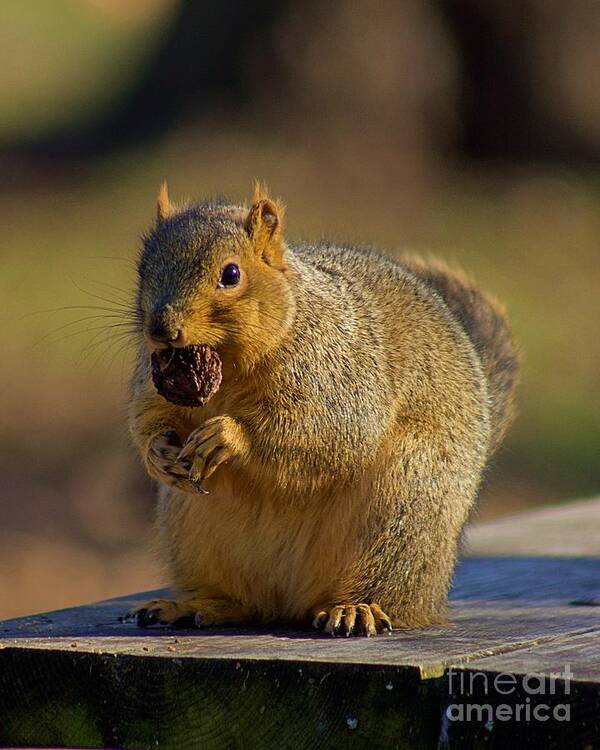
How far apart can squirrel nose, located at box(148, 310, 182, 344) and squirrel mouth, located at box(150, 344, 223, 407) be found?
0.10m

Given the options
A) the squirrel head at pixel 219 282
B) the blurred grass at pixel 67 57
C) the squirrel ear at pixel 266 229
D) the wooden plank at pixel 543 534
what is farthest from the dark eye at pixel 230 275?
the blurred grass at pixel 67 57

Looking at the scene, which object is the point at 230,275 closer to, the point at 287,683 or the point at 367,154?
the point at 287,683

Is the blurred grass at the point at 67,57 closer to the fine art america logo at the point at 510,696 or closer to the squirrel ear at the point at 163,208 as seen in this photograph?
the squirrel ear at the point at 163,208

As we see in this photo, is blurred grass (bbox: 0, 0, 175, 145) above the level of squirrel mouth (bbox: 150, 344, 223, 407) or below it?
above

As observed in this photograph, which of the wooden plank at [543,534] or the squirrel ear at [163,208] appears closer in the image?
the squirrel ear at [163,208]

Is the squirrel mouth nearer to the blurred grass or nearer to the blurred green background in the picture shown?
the blurred green background

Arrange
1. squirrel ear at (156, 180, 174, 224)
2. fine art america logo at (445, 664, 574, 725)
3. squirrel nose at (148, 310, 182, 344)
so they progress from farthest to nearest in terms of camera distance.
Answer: squirrel ear at (156, 180, 174, 224) → squirrel nose at (148, 310, 182, 344) → fine art america logo at (445, 664, 574, 725)

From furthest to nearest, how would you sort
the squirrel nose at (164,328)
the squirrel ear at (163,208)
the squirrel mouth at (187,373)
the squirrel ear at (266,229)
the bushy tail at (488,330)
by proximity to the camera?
1. the bushy tail at (488,330)
2. the squirrel ear at (163,208)
3. the squirrel ear at (266,229)
4. the squirrel mouth at (187,373)
5. the squirrel nose at (164,328)

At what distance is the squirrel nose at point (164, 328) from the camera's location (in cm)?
315

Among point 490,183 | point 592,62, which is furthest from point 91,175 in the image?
point 592,62

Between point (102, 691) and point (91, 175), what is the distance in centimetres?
956

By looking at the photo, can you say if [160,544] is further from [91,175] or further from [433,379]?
[91,175]

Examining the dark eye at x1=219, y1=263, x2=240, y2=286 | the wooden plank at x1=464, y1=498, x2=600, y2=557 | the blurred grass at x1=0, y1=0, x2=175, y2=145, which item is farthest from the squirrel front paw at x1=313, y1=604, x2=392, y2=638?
the blurred grass at x1=0, y1=0, x2=175, y2=145

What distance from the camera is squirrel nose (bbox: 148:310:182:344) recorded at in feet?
10.3
